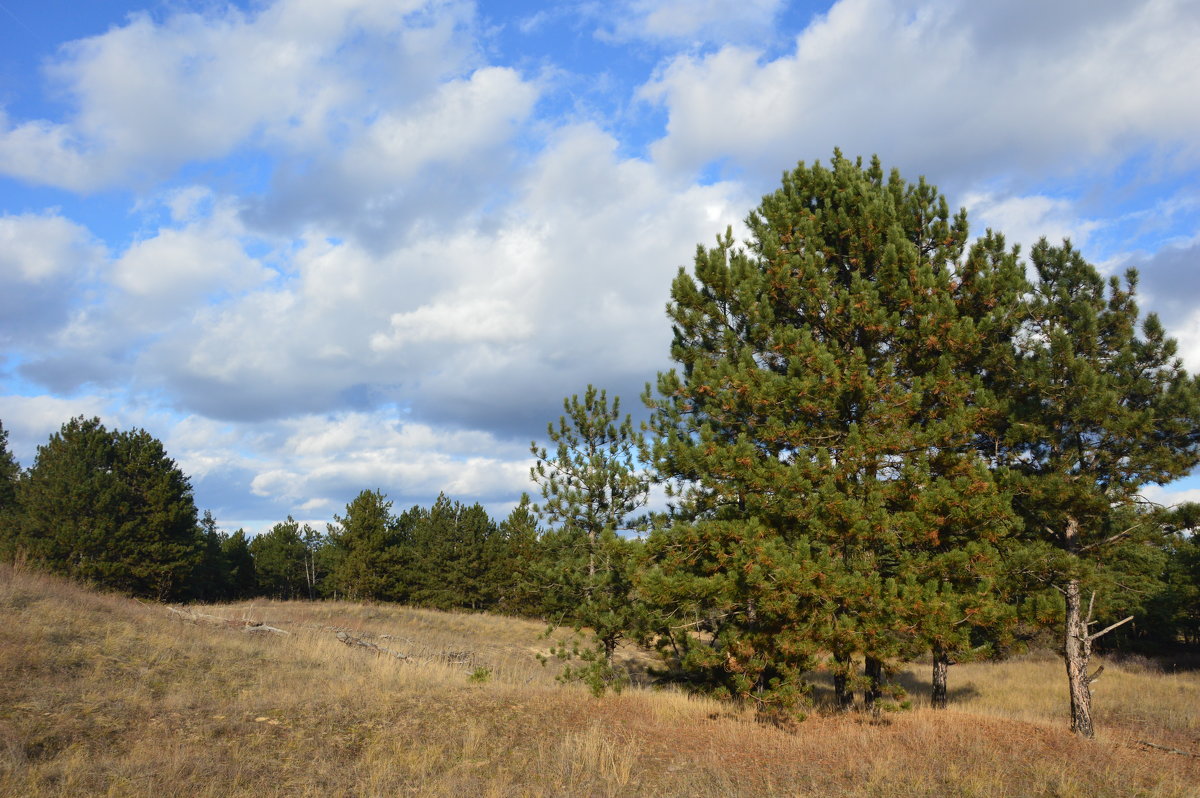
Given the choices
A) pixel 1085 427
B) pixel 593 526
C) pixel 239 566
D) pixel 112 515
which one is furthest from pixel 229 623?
pixel 239 566

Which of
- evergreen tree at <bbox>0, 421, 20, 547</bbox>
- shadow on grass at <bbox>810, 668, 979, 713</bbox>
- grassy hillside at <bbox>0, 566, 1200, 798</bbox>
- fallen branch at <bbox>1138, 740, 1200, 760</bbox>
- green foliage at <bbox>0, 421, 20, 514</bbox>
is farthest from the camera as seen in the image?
green foliage at <bbox>0, 421, 20, 514</bbox>

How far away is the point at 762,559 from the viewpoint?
32.1ft

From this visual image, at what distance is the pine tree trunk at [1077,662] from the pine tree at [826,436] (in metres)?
2.42

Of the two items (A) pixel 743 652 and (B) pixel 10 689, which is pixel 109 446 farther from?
(A) pixel 743 652

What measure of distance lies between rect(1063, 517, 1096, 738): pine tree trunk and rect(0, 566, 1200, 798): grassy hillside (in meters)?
0.53

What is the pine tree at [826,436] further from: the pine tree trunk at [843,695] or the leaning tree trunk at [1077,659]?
the leaning tree trunk at [1077,659]

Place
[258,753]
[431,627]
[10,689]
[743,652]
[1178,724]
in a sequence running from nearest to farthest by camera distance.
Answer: [258,753], [10,689], [743,652], [1178,724], [431,627]

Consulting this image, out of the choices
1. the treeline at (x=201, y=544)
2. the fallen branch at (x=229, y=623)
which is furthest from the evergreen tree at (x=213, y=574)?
the fallen branch at (x=229, y=623)

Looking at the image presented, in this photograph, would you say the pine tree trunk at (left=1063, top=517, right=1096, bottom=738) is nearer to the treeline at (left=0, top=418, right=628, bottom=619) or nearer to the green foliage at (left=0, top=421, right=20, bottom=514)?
the treeline at (left=0, top=418, right=628, bottom=619)

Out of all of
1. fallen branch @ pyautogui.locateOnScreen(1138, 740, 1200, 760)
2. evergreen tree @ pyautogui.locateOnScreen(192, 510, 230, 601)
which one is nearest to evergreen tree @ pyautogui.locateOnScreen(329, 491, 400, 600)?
evergreen tree @ pyautogui.locateOnScreen(192, 510, 230, 601)

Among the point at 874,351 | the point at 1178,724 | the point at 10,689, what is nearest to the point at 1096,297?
the point at 874,351

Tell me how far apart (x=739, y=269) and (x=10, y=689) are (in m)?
13.0

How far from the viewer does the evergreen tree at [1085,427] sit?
442 inches

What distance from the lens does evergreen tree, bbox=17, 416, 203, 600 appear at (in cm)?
3145
